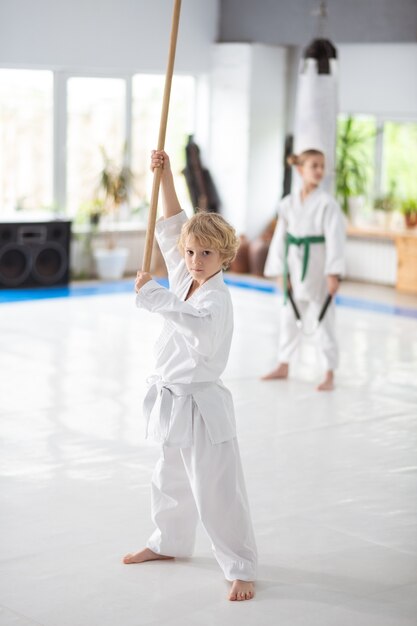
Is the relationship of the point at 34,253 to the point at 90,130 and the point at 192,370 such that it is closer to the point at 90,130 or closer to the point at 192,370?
the point at 90,130

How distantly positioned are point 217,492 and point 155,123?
27.4ft

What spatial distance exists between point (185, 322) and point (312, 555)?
1127mm

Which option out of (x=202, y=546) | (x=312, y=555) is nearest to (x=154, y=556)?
(x=202, y=546)

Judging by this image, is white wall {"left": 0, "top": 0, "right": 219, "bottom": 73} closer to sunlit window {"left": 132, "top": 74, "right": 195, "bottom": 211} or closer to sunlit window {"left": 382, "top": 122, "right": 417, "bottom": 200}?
sunlit window {"left": 132, "top": 74, "right": 195, "bottom": 211}

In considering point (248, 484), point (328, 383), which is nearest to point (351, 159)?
point (328, 383)

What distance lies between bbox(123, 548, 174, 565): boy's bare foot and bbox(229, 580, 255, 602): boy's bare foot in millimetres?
353

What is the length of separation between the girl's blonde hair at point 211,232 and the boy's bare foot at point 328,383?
10.00 feet

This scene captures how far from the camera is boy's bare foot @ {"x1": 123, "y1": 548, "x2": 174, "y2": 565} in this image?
3666 millimetres

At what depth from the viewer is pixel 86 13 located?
1030 centimetres

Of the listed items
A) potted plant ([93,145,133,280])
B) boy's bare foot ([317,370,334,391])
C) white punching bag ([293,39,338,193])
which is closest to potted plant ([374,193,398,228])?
white punching bag ([293,39,338,193])

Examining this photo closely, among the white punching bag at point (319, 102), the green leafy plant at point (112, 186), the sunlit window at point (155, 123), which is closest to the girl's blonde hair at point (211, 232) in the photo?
the white punching bag at point (319, 102)

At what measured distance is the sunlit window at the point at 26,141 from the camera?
1027 cm

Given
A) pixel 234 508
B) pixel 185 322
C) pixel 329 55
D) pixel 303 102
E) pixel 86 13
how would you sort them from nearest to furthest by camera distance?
pixel 185 322
pixel 234 508
pixel 329 55
pixel 303 102
pixel 86 13

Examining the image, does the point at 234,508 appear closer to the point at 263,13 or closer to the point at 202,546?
the point at 202,546
